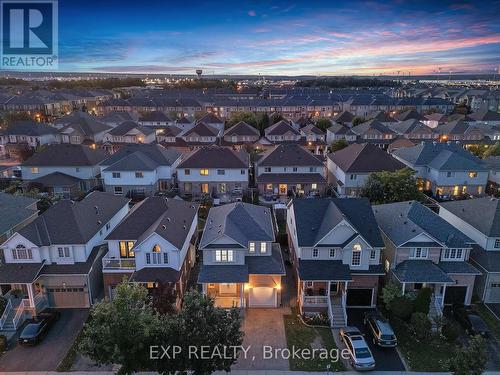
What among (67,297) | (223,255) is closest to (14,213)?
(67,297)

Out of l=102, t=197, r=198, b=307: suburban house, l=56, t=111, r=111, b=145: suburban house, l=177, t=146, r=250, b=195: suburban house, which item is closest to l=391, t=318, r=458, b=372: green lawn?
l=102, t=197, r=198, b=307: suburban house

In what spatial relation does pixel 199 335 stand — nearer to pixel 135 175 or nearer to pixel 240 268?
pixel 240 268

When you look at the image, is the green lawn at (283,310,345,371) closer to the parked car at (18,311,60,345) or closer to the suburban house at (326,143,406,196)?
the parked car at (18,311,60,345)

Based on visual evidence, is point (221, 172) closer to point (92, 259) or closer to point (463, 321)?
point (92, 259)

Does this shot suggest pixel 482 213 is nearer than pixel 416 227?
No

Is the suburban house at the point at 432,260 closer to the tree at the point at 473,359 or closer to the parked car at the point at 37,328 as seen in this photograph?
the tree at the point at 473,359

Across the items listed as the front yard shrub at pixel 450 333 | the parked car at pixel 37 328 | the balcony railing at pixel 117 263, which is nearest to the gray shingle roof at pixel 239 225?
the balcony railing at pixel 117 263
